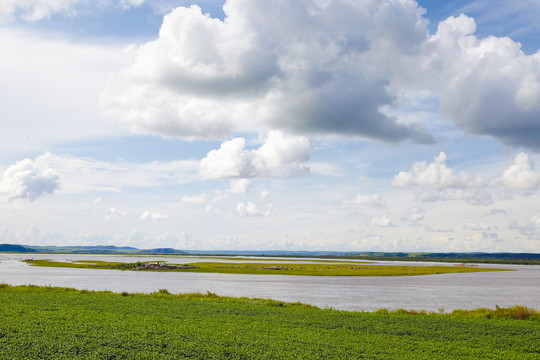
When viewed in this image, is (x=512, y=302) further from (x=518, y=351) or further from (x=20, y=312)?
(x=20, y=312)

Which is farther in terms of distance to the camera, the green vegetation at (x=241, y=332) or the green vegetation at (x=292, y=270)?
the green vegetation at (x=292, y=270)

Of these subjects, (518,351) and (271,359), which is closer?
(271,359)

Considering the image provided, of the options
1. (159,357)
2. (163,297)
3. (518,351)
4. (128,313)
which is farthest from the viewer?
(163,297)

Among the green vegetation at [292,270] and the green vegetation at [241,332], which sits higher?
the green vegetation at [241,332]

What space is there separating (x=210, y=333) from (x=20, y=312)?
49.3 feet

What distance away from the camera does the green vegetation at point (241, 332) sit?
74.1ft

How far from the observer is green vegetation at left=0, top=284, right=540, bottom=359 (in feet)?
74.1

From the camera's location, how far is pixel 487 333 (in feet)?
98.1

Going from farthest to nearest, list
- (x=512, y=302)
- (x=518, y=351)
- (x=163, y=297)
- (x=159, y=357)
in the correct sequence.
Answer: (x=512, y=302), (x=163, y=297), (x=518, y=351), (x=159, y=357)

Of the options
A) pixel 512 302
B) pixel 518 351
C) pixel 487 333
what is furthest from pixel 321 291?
pixel 518 351

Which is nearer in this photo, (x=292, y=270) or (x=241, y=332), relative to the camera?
(x=241, y=332)

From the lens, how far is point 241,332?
27.3 meters

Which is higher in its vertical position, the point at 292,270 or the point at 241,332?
the point at 241,332

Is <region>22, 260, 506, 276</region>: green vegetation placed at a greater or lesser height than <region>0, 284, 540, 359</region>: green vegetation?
lesser
